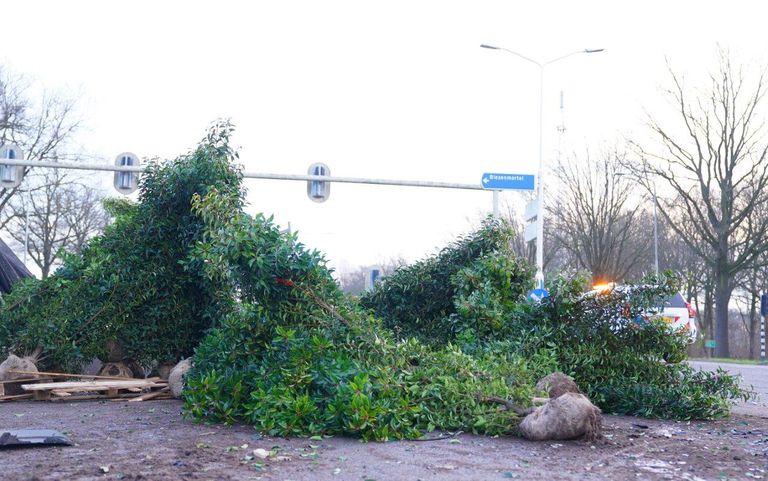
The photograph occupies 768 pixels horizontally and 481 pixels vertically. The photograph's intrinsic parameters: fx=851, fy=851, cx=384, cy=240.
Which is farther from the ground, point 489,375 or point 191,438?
point 489,375

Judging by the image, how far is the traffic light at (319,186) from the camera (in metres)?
18.7

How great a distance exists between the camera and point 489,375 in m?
8.31

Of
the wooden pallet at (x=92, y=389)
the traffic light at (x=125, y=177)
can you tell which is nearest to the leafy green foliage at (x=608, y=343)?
the wooden pallet at (x=92, y=389)

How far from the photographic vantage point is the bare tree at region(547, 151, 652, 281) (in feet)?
116

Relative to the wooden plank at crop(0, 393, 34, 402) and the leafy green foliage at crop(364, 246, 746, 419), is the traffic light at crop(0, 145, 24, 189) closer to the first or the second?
the wooden plank at crop(0, 393, 34, 402)

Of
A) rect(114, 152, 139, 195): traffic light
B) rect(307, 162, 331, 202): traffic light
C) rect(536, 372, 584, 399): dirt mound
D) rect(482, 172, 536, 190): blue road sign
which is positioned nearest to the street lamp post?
rect(482, 172, 536, 190): blue road sign

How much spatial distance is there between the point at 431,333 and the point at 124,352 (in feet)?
14.0

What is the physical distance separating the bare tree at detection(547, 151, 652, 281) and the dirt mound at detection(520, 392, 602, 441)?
28.2 m

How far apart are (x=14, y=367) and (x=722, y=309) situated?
1142 inches

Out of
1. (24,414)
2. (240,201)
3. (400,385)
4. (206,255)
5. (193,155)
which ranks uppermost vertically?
(193,155)

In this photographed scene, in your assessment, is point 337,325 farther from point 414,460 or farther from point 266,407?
point 414,460

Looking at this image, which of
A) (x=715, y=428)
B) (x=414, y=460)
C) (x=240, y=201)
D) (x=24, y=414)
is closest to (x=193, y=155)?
(x=240, y=201)

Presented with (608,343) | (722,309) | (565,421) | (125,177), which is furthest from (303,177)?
(722,309)

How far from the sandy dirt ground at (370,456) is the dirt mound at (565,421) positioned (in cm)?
10
